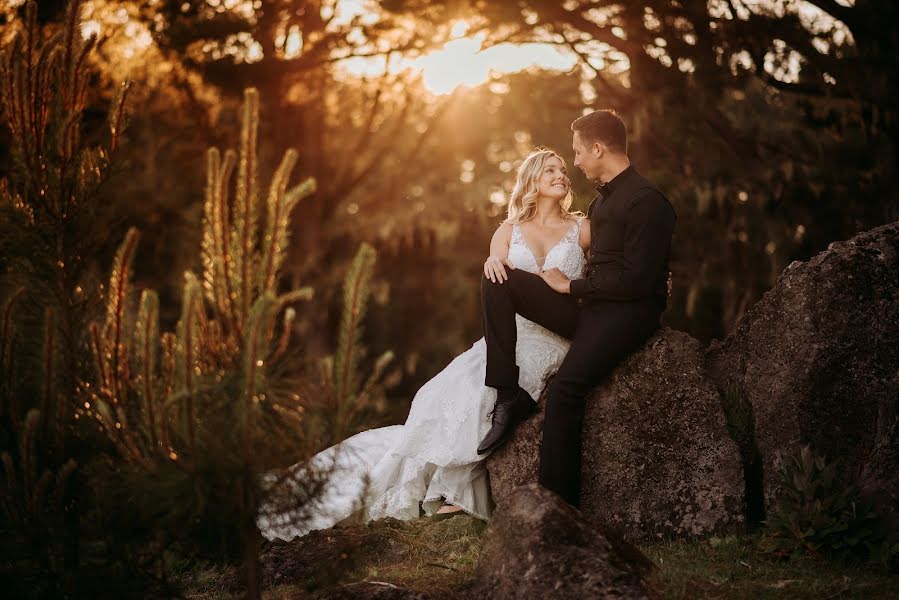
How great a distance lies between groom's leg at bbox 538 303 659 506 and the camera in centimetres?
493

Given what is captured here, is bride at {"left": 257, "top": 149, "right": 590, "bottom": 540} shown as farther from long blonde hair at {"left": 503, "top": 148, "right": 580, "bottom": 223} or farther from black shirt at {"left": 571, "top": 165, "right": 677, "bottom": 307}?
black shirt at {"left": 571, "top": 165, "right": 677, "bottom": 307}

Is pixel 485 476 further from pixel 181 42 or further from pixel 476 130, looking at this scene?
pixel 476 130

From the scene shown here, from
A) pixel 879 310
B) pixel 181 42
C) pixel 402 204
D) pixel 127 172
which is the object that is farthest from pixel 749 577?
pixel 402 204

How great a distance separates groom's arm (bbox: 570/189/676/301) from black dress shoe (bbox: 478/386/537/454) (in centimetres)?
73

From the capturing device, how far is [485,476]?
560 centimetres

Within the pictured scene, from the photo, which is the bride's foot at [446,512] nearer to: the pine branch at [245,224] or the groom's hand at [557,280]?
the groom's hand at [557,280]

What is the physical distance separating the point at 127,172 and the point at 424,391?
2812mm

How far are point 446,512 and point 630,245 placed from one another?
2.02 m

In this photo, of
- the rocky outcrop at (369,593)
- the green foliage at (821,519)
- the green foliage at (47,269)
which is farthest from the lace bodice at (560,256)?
the green foliage at (47,269)

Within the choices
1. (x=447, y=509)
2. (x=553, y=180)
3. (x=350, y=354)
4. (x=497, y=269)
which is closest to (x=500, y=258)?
(x=497, y=269)

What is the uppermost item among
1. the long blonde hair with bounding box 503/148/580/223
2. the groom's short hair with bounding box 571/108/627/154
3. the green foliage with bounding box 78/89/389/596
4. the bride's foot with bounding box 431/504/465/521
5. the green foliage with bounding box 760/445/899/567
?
the groom's short hair with bounding box 571/108/627/154

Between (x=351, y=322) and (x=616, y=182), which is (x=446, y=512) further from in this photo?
(x=351, y=322)

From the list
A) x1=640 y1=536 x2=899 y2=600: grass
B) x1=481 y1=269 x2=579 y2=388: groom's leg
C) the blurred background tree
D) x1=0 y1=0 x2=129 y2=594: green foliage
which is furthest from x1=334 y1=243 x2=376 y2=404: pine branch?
the blurred background tree

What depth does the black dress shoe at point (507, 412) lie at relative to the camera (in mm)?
5258
